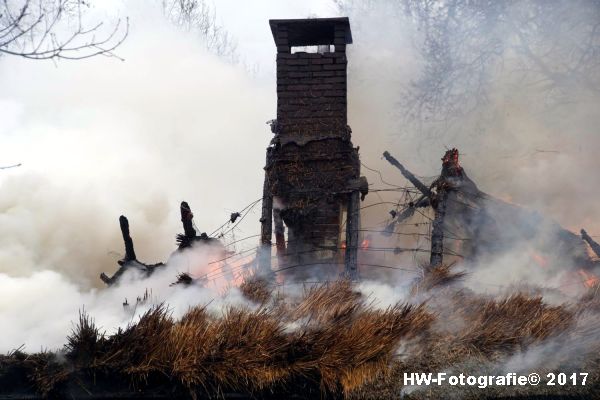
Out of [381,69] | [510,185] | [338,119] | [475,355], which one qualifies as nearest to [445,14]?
[381,69]

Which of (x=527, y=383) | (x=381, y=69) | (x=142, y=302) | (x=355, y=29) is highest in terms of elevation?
(x=355, y=29)

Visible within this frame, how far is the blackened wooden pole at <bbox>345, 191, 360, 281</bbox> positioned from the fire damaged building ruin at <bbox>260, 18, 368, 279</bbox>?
1.1 inches

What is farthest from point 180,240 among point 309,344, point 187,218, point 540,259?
point 540,259

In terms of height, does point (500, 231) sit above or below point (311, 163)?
below

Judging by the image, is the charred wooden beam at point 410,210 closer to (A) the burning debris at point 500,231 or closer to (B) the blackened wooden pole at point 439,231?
(A) the burning debris at point 500,231

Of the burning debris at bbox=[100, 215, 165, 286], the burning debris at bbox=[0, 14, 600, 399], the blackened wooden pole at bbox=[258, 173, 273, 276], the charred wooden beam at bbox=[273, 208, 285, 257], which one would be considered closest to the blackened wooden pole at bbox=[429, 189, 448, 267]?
the burning debris at bbox=[0, 14, 600, 399]

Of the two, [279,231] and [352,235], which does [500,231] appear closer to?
[352,235]

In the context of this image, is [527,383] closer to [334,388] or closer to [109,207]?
[334,388]

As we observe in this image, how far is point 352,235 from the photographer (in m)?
11.1

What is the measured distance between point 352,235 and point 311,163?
1.63 meters

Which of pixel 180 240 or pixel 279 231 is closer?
pixel 279 231

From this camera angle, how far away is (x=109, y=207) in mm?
19906

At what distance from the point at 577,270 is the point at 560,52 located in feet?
35.0

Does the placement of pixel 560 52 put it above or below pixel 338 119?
above
